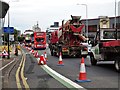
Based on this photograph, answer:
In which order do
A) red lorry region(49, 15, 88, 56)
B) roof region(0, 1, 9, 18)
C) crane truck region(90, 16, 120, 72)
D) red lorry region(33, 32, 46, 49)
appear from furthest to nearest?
red lorry region(33, 32, 46, 49)
red lorry region(49, 15, 88, 56)
crane truck region(90, 16, 120, 72)
roof region(0, 1, 9, 18)

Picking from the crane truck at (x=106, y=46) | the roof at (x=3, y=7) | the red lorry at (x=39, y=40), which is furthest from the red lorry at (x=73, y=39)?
the red lorry at (x=39, y=40)

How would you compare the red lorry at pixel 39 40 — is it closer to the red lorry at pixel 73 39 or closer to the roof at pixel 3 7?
the red lorry at pixel 73 39

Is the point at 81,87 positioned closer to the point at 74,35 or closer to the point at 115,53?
the point at 115,53

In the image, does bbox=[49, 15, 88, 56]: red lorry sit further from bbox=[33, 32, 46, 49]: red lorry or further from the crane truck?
bbox=[33, 32, 46, 49]: red lorry

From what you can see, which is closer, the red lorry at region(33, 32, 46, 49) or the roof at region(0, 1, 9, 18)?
the roof at region(0, 1, 9, 18)

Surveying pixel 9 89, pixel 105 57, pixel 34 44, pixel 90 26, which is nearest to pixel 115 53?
pixel 105 57

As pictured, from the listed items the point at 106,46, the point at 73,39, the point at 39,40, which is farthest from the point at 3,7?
the point at 39,40

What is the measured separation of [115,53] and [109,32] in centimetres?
401

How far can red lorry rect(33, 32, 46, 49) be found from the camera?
205ft

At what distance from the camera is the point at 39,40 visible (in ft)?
208

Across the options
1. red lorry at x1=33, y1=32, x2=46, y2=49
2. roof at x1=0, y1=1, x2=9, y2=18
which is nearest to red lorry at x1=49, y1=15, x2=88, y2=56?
roof at x1=0, y1=1, x2=9, y2=18

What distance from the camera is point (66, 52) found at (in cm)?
3064

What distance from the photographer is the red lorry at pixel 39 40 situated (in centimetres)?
6248

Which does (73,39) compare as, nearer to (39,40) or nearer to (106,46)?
(106,46)
